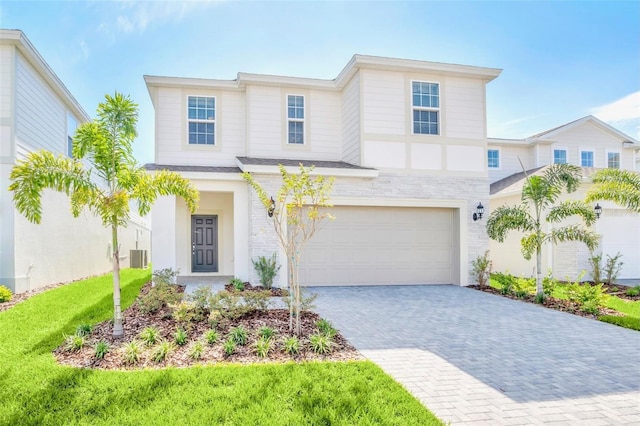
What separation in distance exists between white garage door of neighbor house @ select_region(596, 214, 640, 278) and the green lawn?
42.8ft

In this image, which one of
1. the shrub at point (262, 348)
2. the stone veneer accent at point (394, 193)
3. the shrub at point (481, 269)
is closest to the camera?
the shrub at point (262, 348)

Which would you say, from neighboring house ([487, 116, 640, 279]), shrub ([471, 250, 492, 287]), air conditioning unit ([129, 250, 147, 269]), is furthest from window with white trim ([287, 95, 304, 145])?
air conditioning unit ([129, 250, 147, 269])

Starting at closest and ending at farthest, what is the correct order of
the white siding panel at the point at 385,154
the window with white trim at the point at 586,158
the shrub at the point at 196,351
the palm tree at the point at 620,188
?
the shrub at the point at 196,351, the palm tree at the point at 620,188, the white siding panel at the point at 385,154, the window with white trim at the point at 586,158

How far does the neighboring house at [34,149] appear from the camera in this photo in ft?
31.8

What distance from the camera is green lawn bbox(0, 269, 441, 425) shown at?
363cm

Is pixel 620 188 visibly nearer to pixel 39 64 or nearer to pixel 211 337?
pixel 211 337

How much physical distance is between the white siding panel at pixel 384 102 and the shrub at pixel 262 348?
7928 mm

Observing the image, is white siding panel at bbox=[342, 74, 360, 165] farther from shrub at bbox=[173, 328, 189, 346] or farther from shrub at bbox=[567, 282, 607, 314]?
shrub at bbox=[173, 328, 189, 346]

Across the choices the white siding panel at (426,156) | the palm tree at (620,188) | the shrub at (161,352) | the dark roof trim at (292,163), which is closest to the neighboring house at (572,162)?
the palm tree at (620,188)

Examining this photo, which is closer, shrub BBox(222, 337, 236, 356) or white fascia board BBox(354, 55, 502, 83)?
shrub BBox(222, 337, 236, 356)

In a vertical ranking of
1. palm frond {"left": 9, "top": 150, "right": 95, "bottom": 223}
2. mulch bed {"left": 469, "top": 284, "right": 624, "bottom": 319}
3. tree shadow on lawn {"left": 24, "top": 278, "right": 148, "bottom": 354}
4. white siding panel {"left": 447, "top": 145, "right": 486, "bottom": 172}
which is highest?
white siding panel {"left": 447, "top": 145, "right": 486, "bottom": 172}

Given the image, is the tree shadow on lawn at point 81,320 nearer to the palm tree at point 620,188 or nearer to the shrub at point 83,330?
the shrub at point 83,330

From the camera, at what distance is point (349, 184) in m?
11.6

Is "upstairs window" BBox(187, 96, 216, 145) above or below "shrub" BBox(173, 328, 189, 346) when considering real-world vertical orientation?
above
